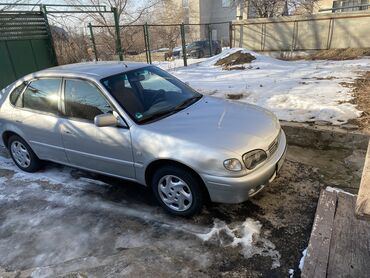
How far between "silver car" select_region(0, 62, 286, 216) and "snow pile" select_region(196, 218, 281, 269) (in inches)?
12.0

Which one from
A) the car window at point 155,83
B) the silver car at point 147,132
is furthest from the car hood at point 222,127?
the car window at point 155,83

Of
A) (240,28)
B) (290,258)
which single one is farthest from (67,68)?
(240,28)

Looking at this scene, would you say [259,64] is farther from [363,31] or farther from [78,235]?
[78,235]

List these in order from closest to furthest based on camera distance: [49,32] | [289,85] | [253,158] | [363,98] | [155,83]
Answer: [253,158] < [155,83] < [363,98] < [289,85] < [49,32]

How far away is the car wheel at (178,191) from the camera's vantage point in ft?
10.7

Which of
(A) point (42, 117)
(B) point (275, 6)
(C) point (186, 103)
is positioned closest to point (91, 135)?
(A) point (42, 117)

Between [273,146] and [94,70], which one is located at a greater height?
[94,70]

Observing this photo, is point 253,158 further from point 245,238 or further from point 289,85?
point 289,85

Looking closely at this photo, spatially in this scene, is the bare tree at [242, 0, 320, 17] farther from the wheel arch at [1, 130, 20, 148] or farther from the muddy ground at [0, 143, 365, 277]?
the wheel arch at [1, 130, 20, 148]

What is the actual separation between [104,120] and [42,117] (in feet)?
4.19

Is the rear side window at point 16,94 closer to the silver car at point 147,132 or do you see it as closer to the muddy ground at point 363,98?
the silver car at point 147,132

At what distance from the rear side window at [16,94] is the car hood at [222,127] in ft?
7.45

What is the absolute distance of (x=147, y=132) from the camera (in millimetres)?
3420

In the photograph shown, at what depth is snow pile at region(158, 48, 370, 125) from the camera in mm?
5984
